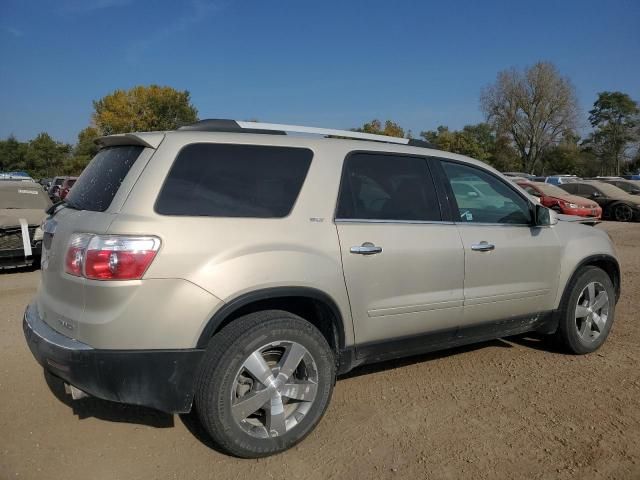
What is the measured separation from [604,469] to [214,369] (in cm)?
216

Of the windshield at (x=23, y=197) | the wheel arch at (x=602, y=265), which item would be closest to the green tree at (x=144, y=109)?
the windshield at (x=23, y=197)

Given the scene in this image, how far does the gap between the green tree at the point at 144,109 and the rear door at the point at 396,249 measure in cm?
4699

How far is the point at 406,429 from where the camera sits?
3.41 m

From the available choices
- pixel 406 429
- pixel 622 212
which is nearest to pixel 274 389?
pixel 406 429

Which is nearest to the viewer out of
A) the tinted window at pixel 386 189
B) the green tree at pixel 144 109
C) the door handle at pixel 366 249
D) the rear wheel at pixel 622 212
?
the door handle at pixel 366 249

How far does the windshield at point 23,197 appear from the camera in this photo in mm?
9289

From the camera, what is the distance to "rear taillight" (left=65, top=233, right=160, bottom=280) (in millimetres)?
2670

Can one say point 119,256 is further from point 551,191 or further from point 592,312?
point 551,191

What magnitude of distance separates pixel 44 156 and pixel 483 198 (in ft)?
216

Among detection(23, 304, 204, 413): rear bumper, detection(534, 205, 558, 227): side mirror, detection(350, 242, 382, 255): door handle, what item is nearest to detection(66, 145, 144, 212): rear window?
detection(23, 304, 204, 413): rear bumper

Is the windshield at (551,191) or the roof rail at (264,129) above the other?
the roof rail at (264,129)

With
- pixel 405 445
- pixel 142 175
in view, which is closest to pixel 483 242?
pixel 405 445

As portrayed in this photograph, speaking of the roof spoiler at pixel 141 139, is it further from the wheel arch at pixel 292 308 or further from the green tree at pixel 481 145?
the green tree at pixel 481 145

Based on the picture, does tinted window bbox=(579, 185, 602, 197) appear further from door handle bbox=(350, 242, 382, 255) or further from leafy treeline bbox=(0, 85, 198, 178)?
leafy treeline bbox=(0, 85, 198, 178)
